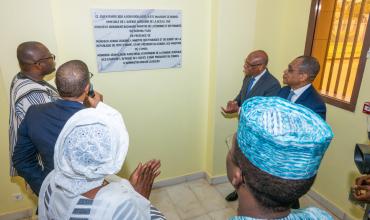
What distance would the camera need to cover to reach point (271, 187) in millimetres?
769

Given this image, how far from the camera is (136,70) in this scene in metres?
2.47

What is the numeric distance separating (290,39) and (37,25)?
8.06ft

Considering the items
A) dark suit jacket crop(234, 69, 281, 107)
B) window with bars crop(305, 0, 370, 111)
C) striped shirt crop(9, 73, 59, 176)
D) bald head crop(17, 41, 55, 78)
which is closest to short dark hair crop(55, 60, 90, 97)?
striped shirt crop(9, 73, 59, 176)

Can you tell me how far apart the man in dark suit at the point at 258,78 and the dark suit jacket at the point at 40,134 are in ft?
5.54

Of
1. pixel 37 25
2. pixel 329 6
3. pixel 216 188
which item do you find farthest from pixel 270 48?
pixel 37 25

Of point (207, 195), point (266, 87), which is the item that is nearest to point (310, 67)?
point (266, 87)

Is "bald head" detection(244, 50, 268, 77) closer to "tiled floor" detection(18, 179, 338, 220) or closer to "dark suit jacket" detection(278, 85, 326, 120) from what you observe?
"dark suit jacket" detection(278, 85, 326, 120)

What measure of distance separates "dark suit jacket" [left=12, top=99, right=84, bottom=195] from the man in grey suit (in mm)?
1687

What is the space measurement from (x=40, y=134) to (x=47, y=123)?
0.23 feet

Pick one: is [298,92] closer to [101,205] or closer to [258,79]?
[258,79]

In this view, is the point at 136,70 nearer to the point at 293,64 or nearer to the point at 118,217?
the point at 293,64

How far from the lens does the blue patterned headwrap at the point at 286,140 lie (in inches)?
28.9

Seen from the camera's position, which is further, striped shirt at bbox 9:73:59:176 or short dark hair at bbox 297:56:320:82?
short dark hair at bbox 297:56:320:82

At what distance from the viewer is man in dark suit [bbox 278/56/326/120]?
2027 mm
